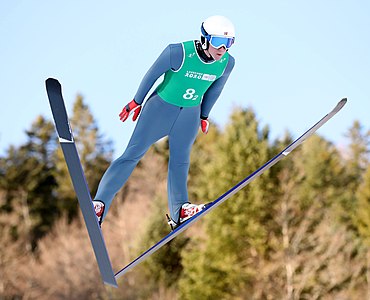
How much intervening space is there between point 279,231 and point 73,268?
314 inches

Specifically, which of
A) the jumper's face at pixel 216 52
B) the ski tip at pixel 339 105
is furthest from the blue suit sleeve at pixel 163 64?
the ski tip at pixel 339 105

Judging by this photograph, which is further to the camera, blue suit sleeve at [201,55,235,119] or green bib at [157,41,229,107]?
blue suit sleeve at [201,55,235,119]

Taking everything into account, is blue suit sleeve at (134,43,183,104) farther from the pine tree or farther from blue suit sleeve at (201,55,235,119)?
the pine tree

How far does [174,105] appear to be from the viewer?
5766 millimetres

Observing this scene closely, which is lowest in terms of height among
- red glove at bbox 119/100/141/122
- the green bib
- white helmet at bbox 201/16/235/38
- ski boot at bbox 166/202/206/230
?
ski boot at bbox 166/202/206/230

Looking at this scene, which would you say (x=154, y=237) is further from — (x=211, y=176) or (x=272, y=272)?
(x=272, y=272)

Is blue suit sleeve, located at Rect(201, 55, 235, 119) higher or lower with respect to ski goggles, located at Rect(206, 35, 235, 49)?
lower

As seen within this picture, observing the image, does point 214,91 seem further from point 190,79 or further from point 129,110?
point 129,110

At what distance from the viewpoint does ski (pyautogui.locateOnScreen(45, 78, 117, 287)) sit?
5098 mm

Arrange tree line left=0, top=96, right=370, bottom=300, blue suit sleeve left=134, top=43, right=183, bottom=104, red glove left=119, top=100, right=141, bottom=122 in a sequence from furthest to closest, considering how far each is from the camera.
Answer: tree line left=0, top=96, right=370, bottom=300 < red glove left=119, top=100, right=141, bottom=122 < blue suit sleeve left=134, top=43, right=183, bottom=104

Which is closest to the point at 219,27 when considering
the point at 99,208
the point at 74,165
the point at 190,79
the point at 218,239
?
the point at 190,79

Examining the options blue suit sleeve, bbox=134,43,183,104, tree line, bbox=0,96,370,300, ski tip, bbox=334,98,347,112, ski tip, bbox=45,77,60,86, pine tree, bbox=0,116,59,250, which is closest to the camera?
ski tip, bbox=45,77,60,86

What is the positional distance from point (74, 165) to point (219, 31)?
55.1 inches

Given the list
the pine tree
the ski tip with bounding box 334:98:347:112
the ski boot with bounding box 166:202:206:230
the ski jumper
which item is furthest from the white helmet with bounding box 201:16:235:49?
Answer: the pine tree
